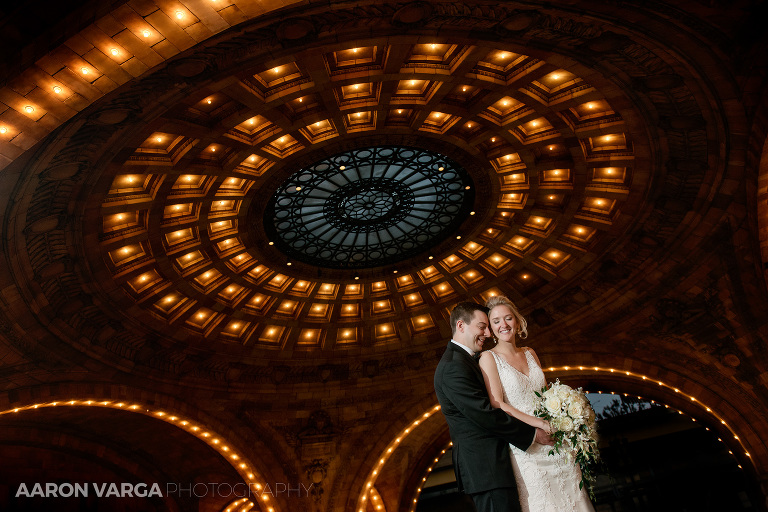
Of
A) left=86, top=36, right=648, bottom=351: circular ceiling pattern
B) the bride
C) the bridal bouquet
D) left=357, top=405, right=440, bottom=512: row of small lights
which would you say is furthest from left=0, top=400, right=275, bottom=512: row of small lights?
the bridal bouquet

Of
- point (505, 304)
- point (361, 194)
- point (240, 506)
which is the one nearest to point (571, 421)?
point (505, 304)

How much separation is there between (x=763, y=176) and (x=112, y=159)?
15481mm

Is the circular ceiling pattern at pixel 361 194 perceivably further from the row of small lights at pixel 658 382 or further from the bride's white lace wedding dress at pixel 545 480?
the bride's white lace wedding dress at pixel 545 480

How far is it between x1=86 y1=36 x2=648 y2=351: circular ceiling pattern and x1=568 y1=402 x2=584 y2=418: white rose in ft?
26.0

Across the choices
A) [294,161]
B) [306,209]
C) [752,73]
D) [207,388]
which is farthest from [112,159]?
[752,73]

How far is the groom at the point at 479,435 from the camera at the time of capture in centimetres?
430

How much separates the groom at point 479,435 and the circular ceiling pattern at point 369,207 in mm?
10578

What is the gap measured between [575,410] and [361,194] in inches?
472

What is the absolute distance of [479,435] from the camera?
451 centimetres

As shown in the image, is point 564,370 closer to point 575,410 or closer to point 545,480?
point 545,480

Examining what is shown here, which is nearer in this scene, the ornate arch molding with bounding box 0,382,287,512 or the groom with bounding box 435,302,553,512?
the groom with bounding box 435,302,553,512

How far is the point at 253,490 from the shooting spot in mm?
19125

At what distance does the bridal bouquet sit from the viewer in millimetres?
4484

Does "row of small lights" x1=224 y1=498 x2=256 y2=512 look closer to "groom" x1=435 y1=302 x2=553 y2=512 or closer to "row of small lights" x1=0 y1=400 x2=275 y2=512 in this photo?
"row of small lights" x1=0 y1=400 x2=275 y2=512
